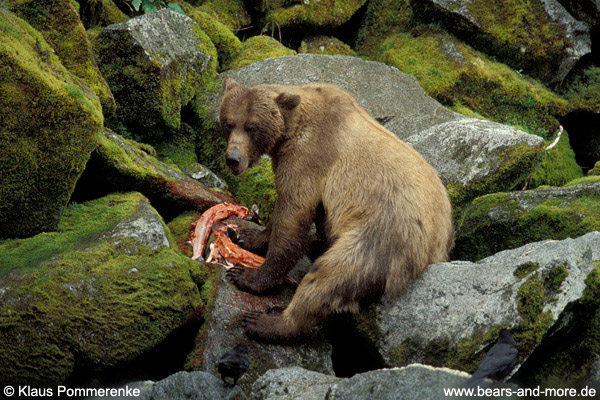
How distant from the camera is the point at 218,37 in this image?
11328 mm

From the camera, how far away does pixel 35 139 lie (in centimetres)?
565

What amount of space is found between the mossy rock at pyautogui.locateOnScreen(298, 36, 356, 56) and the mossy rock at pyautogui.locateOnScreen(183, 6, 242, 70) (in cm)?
172

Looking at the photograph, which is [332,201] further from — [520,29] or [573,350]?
[520,29]

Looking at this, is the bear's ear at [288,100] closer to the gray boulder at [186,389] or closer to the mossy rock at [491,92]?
the gray boulder at [186,389]

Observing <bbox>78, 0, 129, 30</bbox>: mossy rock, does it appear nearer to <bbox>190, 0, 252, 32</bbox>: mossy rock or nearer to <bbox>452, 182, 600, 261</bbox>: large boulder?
<bbox>190, 0, 252, 32</bbox>: mossy rock

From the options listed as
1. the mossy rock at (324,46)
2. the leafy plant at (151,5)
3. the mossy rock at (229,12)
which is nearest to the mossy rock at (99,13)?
the leafy plant at (151,5)

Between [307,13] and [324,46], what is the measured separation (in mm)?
812

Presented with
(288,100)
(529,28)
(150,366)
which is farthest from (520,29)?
(150,366)

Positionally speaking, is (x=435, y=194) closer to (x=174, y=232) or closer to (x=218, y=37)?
(x=174, y=232)

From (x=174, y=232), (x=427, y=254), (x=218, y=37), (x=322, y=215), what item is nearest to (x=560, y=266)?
(x=427, y=254)

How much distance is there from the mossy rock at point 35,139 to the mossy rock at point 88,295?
282 millimetres

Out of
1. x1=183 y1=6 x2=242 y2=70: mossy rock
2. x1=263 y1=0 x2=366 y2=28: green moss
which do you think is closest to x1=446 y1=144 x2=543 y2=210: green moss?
x1=183 y1=6 x2=242 y2=70: mossy rock

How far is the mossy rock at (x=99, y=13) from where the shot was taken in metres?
10.1

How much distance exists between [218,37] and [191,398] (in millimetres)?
8408
